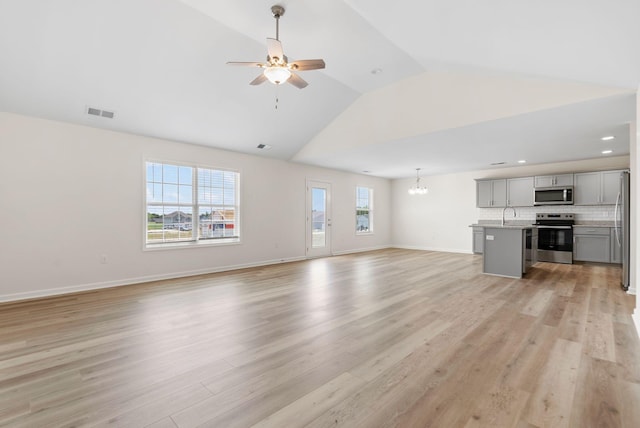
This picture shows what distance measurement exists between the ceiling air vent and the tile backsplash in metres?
8.94

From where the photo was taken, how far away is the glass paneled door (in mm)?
8018

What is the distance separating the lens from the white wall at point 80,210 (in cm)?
412

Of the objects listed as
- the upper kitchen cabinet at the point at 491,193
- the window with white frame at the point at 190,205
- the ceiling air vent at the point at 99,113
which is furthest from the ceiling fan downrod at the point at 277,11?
the upper kitchen cabinet at the point at 491,193

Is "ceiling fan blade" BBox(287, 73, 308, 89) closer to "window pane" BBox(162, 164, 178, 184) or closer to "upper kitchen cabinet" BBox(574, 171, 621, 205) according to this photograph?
"window pane" BBox(162, 164, 178, 184)

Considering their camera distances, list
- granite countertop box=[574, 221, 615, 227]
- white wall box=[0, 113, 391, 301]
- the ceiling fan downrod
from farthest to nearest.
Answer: granite countertop box=[574, 221, 615, 227]
white wall box=[0, 113, 391, 301]
the ceiling fan downrod

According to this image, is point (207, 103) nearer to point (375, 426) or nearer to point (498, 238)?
point (375, 426)

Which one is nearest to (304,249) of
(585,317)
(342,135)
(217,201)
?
(217,201)

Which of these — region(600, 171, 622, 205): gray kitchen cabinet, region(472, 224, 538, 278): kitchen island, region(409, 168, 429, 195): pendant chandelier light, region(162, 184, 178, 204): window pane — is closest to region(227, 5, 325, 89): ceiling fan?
region(162, 184, 178, 204): window pane

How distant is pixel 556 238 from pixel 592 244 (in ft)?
2.09

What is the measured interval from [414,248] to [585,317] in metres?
6.71

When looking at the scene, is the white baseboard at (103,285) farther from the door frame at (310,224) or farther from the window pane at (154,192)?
the door frame at (310,224)

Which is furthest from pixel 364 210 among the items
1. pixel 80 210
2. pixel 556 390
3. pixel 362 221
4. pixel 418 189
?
pixel 556 390

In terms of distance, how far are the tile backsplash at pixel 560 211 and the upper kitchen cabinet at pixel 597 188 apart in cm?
31

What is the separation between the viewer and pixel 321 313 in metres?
3.49
